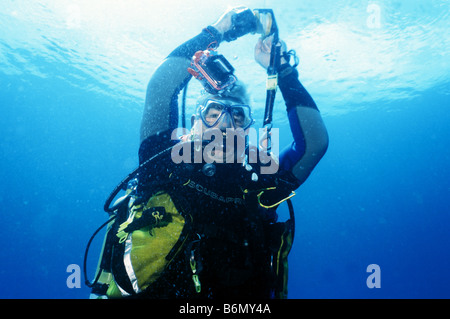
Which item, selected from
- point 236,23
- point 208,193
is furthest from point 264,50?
point 208,193

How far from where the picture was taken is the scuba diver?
74.5 inches

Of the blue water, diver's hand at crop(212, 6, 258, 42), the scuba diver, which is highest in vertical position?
the blue water

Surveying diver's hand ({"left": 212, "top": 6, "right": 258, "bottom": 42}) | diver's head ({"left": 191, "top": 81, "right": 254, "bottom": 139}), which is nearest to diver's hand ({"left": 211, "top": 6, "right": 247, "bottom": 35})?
diver's hand ({"left": 212, "top": 6, "right": 258, "bottom": 42})

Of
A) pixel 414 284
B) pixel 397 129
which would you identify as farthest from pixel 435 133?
pixel 414 284

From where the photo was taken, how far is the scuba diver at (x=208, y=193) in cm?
189

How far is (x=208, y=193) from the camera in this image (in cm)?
225

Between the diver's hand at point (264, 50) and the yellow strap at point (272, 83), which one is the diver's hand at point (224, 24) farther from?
the yellow strap at point (272, 83)

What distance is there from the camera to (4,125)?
52.9 meters

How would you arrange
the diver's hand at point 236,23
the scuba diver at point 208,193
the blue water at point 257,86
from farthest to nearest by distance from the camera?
the blue water at point 257,86 < the diver's hand at point 236,23 < the scuba diver at point 208,193

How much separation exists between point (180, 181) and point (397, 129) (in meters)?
50.6

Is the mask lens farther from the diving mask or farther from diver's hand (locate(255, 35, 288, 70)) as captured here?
Result: diver's hand (locate(255, 35, 288, 70))

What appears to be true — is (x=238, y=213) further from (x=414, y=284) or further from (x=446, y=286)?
(x=414, y=284)

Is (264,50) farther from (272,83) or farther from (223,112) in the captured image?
(223,112)

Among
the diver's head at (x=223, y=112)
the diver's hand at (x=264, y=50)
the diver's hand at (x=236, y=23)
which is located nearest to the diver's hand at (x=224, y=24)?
the diver's hand at (x=236, y=23)
